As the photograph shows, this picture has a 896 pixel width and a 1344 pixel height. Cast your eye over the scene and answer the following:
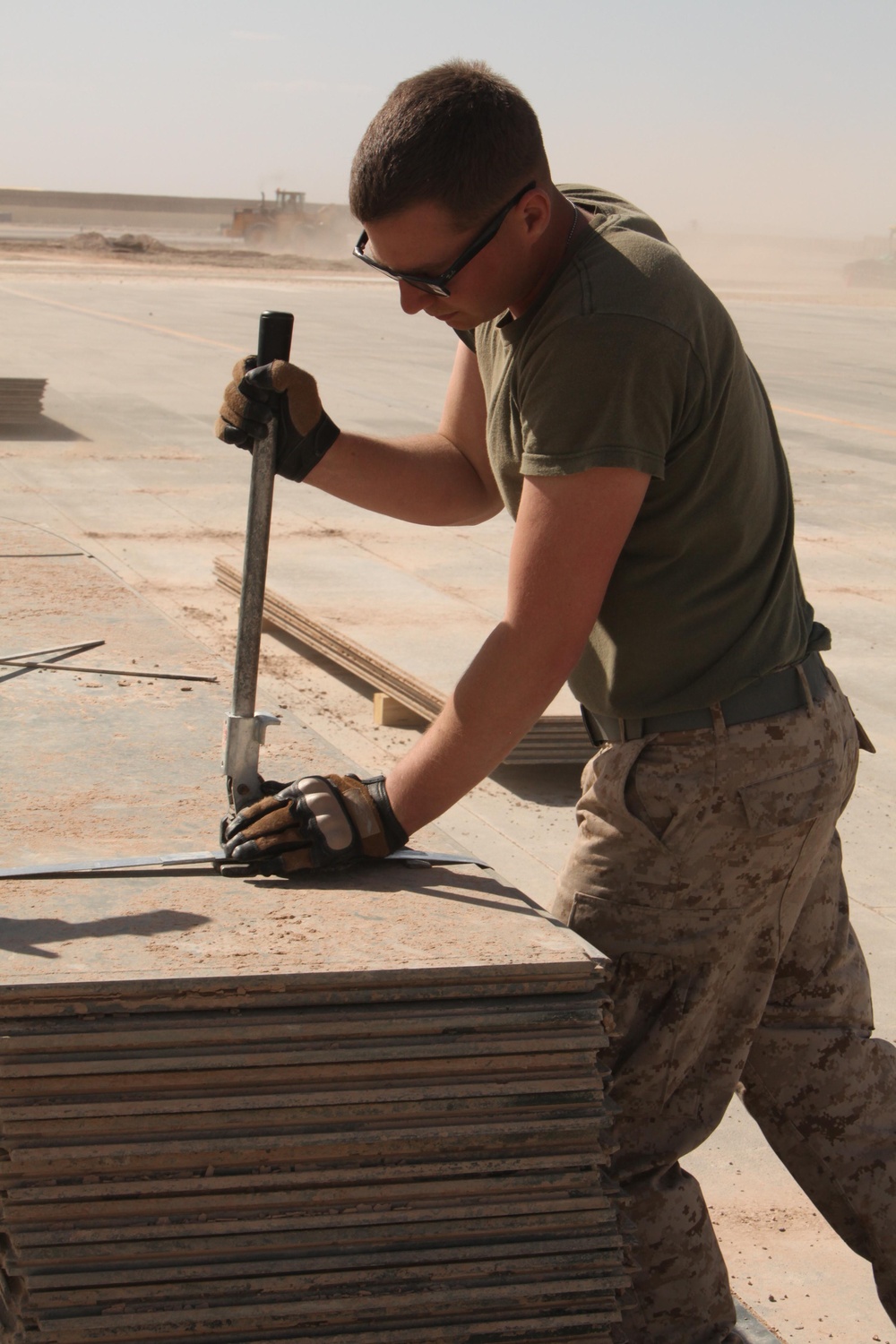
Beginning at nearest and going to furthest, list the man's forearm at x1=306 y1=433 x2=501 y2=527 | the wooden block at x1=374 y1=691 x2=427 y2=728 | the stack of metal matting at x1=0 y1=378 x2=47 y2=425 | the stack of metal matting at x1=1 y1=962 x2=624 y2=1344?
1. the stack of metal matting at x1=1 y1=962 x2=624 y2=1344
2. the man's forearm at x1=306 y1=433 x2=501 y2=527
3. the wooden block at x1=374 y1=691 x2=427 y2=728
4. the stack of metal matting at x1=0 y1=378 x2=47 y2=425

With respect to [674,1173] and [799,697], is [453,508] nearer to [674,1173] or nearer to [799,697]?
[799,697]

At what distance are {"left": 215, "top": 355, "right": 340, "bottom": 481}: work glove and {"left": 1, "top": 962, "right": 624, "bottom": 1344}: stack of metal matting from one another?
1046mm

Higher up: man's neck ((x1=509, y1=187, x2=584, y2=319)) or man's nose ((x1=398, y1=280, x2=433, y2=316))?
man's neck ((x1=509, y1=187, x2=584, y2=319))

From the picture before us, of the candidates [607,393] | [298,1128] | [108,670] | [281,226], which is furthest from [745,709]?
[281,226]

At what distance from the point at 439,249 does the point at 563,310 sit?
0.71 feet

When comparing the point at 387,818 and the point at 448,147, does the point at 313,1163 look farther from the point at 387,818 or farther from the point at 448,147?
the point at 448,147

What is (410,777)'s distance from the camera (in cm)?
230

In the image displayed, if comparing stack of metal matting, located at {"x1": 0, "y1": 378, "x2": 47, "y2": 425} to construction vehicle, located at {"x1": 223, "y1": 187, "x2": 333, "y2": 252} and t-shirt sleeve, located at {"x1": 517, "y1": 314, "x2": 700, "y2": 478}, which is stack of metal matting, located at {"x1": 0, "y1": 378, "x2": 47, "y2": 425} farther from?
construction vehicle, located at {"x1": 223, "y1": 187, "x2": 333, "y2": 252}

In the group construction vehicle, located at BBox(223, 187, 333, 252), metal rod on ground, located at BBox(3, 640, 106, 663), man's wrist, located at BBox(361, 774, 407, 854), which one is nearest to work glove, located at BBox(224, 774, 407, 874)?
man's wrist, located at BBox(361, 774, 407, 854)

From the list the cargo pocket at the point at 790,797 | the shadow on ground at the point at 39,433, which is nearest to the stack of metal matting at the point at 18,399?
the shadow on ground at the point at 39,433

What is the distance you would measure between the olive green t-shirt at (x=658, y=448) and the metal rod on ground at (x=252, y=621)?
384 mm

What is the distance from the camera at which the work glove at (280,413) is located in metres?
2.54

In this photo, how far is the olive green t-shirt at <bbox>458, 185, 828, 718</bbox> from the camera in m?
2.07

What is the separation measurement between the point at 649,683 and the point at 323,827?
1.84 feet
